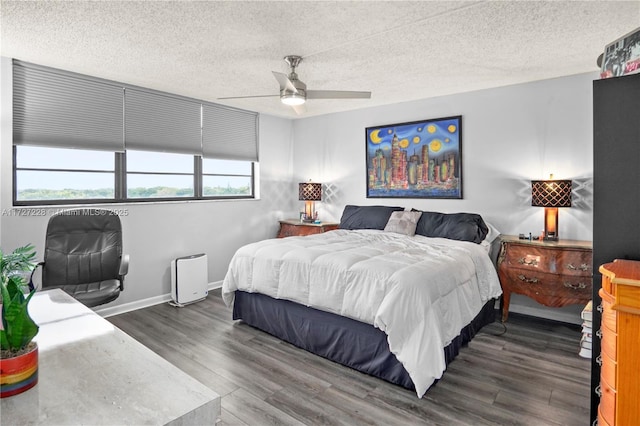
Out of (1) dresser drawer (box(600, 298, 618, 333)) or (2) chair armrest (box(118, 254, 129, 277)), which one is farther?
(2) chair armrest (box(118, 254, 129, 277))

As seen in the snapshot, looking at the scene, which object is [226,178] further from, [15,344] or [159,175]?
[15,344]

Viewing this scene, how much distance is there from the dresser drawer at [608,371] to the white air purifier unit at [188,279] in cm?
384

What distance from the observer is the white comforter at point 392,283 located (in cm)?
233

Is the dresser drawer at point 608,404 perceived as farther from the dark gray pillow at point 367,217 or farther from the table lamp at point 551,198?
the dark gray pillow at point 367,217

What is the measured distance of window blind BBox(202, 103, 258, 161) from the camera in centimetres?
487

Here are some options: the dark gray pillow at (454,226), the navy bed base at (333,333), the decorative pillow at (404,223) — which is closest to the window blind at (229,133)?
the navy bed base at (333,333)

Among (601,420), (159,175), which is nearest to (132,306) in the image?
(159,175)

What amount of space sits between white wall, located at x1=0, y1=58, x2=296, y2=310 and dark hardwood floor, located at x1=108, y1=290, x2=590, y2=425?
35.3 inches

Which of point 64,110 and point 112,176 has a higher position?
point 64,110

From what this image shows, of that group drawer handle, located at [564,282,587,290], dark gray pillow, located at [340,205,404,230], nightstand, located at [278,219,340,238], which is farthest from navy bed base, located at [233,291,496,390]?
nightstand, located at [278,219,340,238]

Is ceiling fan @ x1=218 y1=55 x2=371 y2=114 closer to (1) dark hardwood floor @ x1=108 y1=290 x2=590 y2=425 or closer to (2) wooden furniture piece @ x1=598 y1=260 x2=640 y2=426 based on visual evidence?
(1) dark hardwood floor @ x1=108 y1=290 x2=590 y2=425

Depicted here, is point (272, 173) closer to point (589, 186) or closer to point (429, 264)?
point (429, 264)

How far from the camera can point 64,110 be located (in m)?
3.56

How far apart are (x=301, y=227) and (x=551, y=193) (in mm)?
3132
